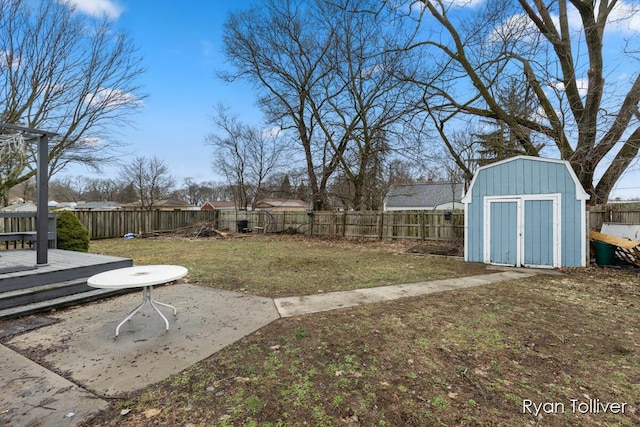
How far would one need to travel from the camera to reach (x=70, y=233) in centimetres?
760

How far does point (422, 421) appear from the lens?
6.07 ft

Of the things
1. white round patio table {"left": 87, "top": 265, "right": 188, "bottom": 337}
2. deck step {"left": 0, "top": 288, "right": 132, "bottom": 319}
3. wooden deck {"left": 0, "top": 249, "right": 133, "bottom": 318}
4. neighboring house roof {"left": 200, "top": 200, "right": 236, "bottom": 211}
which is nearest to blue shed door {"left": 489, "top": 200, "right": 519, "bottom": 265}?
white round patio table {"left": 87, "top": 265, "right": 188, "bottom": 337}

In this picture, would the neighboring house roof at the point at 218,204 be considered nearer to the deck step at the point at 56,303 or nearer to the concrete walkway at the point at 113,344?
the deck step at the point at 56,303

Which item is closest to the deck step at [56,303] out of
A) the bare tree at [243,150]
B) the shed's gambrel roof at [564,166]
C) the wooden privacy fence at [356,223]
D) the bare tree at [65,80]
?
the bare tree at [65,80]

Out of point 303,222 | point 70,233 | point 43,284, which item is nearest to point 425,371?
point 43,284

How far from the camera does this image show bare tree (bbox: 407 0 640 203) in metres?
7.63

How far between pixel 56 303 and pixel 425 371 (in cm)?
449

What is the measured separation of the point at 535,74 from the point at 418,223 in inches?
241

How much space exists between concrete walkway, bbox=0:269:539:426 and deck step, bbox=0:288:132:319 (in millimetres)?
137

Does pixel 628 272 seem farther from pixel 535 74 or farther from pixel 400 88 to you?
pixel 400 88

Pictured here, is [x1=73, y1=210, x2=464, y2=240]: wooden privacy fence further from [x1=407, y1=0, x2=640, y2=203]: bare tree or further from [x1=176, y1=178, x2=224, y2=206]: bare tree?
[x1=176, y1=178, x2=224, y2=206]: bare tree

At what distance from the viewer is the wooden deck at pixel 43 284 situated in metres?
3.74

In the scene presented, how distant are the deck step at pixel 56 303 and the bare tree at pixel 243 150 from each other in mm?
16922

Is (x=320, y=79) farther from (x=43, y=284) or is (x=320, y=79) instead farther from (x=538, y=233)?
(x=43, y=284)
